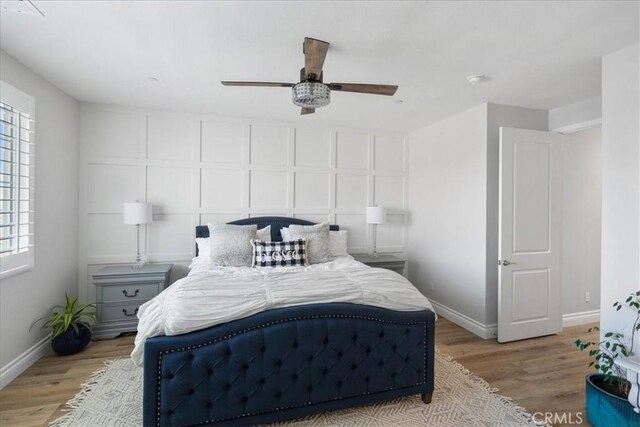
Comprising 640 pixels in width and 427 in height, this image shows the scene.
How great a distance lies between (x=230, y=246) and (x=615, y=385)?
Result: 3.37 metres

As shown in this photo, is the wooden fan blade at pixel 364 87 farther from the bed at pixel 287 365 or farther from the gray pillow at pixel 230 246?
the gray pillow at pixel 230 246

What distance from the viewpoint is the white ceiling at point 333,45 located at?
1.83 meters

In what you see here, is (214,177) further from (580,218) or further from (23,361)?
(580,218)

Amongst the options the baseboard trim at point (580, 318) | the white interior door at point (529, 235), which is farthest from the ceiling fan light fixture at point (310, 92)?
the baseboard trim at point (580, 318)

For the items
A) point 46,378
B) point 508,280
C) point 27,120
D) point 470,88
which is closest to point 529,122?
point 470,88

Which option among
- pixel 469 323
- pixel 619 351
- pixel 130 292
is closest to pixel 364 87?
pixel 619 351

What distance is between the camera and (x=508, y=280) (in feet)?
10.6

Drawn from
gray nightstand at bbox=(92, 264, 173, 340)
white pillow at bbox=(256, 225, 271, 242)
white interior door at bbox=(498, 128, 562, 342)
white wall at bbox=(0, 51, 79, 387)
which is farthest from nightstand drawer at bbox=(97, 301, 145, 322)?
white interior door at bbox=(498, 128, 562, 342)

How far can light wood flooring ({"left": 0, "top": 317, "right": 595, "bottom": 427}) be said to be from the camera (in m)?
2.22

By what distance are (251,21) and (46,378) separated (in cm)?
330

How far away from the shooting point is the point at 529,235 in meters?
3.31

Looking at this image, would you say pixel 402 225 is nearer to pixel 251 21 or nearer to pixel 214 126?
pixel 214 126

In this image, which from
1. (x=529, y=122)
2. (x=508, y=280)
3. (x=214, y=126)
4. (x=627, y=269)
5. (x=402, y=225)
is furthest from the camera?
(x=402, y=225)

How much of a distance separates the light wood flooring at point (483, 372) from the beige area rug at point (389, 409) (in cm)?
Answer: 12
